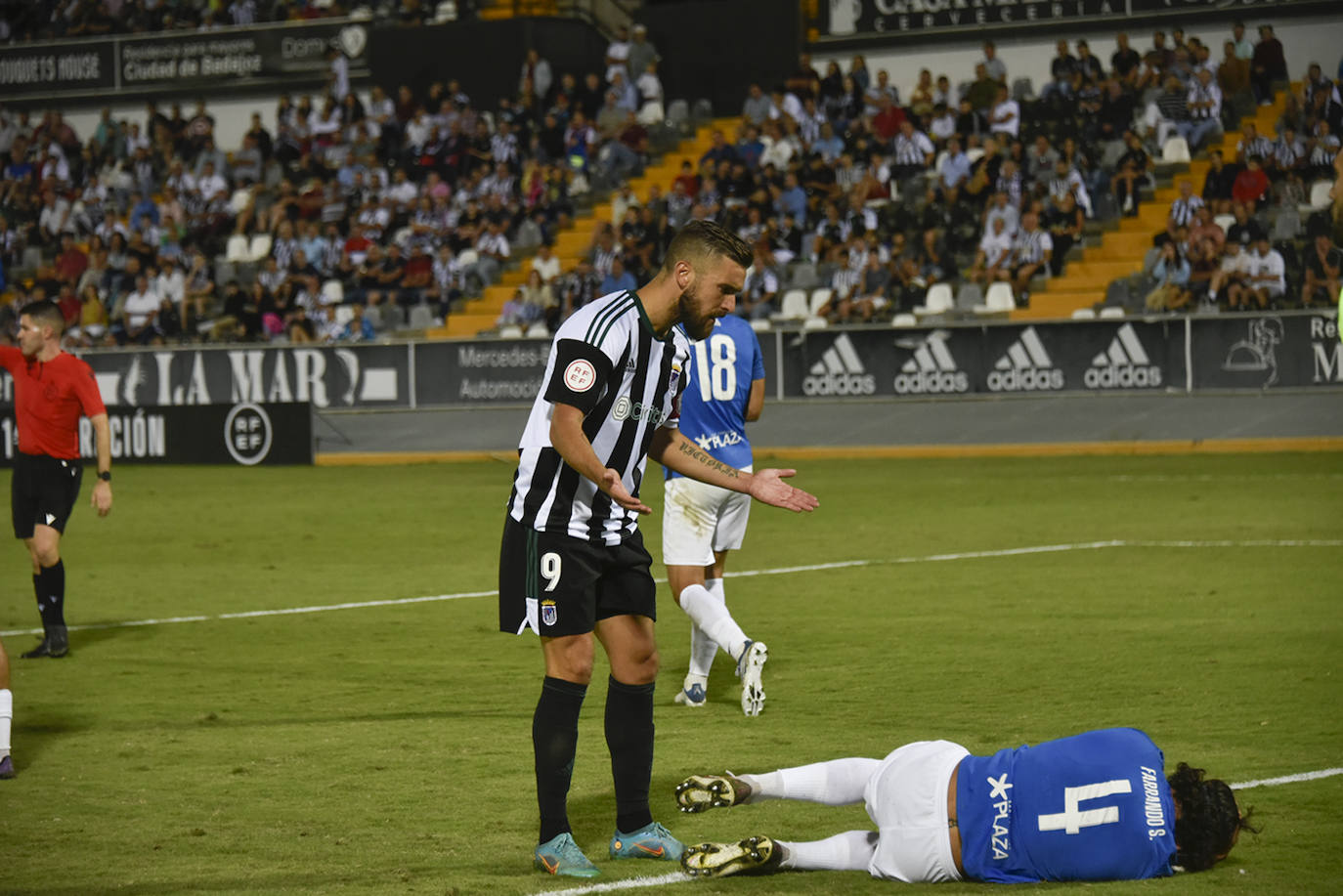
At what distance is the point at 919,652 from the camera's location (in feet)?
32.4

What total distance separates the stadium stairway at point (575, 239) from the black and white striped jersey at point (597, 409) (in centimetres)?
2491

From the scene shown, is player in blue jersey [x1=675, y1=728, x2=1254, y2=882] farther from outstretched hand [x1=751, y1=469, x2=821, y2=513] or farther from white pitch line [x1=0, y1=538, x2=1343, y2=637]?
white pitch line [x1=0, y1=538, x2=1343, y2=637]

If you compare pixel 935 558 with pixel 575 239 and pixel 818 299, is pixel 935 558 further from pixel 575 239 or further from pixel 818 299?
pixel 575 239

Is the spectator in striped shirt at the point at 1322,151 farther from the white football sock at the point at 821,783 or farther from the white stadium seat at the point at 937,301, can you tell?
the white football sock at the point at 821,783

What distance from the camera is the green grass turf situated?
597cm

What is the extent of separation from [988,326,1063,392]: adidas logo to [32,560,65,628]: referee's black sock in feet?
53.1

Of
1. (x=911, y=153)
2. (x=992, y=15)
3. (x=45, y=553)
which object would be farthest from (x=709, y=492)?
(x=992, y=15)

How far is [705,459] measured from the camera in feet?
19.9

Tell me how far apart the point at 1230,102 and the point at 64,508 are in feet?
76.5

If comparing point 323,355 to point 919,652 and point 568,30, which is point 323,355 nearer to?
point 568,30

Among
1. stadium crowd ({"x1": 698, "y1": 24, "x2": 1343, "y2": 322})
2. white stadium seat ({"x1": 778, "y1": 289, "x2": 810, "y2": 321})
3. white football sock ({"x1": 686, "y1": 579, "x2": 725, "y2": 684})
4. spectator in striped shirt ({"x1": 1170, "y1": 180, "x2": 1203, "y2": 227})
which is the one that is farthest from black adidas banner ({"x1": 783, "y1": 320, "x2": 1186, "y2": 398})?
white football sock ({"x1": 686, "y1": 579, "x2": 725, "y2": 684})

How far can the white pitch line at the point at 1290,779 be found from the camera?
658cm

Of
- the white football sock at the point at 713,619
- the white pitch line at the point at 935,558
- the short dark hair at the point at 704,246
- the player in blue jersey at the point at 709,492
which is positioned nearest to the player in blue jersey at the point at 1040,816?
the short dark hair at the point at 704,246

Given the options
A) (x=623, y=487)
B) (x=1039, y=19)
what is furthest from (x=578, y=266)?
(x=623, y=487)
